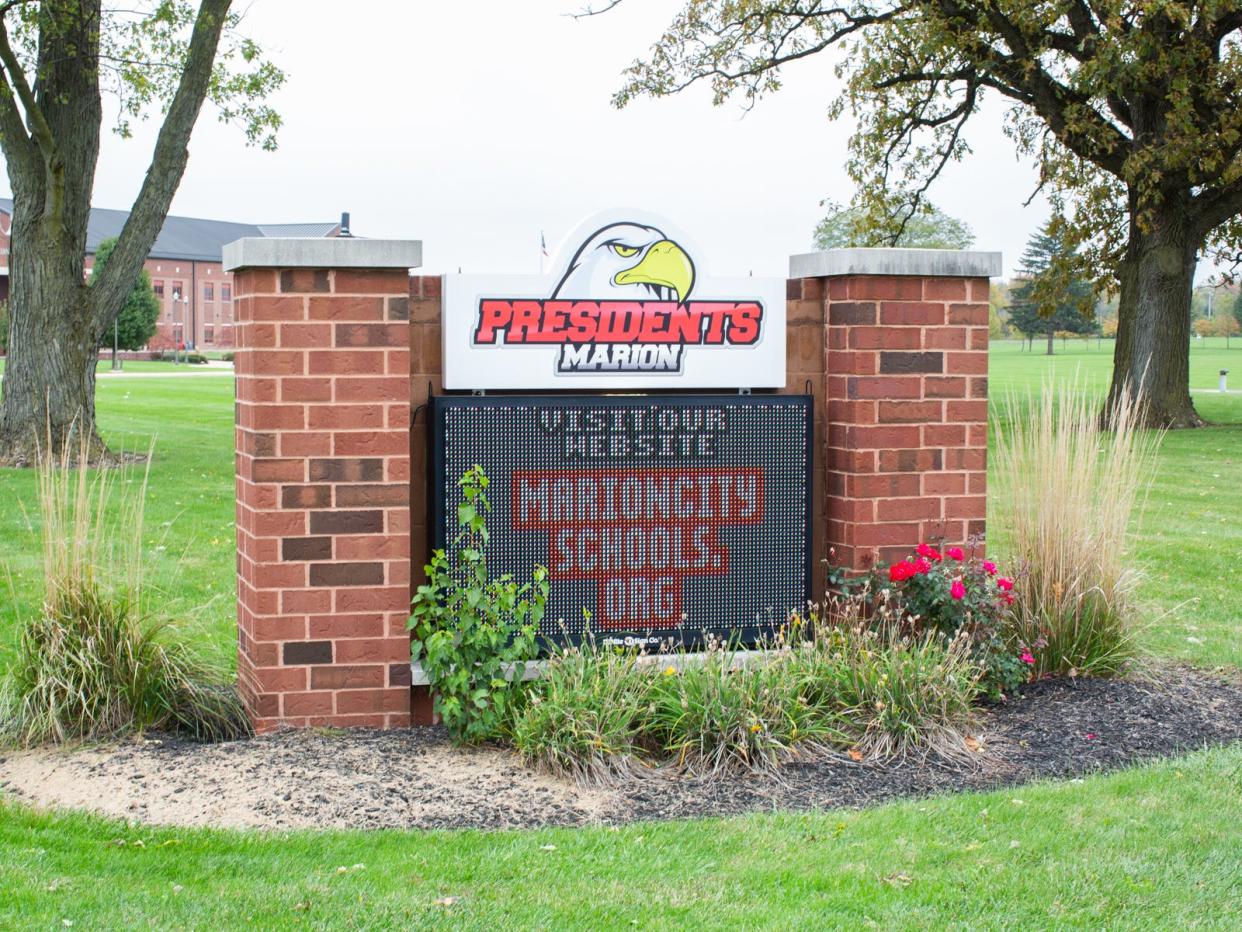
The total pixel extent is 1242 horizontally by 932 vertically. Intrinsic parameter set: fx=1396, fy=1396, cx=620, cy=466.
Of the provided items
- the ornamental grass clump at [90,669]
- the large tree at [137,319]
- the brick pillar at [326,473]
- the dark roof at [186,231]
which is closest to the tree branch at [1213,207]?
the brick pillar at [326,473]

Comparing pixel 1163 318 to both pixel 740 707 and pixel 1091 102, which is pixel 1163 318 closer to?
pixel 1091 102

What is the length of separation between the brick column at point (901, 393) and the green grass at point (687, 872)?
1.74 metres

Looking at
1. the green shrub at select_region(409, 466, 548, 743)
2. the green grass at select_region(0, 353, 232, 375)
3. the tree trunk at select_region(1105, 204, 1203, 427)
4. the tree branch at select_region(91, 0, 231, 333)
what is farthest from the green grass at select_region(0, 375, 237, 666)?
the green grass at select_region(0, 353, 232, 375)

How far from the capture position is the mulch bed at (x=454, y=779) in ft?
15.3

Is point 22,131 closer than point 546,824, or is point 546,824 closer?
point 546,824

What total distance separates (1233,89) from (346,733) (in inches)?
855

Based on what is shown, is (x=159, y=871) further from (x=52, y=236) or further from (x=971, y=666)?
(x=52, y=236)

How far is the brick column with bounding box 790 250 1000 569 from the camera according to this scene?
20.1ft

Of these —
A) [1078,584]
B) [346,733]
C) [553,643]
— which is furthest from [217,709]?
[1078,584]

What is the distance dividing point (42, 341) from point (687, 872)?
1583cm

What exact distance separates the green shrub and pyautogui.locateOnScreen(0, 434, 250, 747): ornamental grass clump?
94cm

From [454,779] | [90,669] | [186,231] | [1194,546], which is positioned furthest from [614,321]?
[186,231]

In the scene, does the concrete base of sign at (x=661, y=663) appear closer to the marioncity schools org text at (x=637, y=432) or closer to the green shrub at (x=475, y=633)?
the green shrub at (x=475, y=633)

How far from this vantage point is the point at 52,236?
57.6ft
